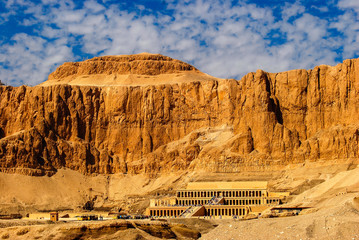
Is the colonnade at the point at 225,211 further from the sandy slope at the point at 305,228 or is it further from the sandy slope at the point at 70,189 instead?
the sandy slope at the point at 305,228

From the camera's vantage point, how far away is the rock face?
16738 centimetres

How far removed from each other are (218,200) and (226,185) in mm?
8834

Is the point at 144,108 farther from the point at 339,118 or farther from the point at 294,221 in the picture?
the point at 294,221

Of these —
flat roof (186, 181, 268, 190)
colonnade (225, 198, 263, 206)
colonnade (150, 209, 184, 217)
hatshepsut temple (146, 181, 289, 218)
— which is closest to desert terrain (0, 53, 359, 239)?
flat roof (186, 181, 268, 190)

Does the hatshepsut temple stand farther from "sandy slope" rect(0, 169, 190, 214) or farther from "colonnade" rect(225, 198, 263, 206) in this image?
"sandy slope" rect(0, 169, 190, 214)

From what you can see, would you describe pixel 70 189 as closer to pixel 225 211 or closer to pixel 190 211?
pixel 190 211

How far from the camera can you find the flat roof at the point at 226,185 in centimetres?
15588

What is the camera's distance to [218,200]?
150125 mm

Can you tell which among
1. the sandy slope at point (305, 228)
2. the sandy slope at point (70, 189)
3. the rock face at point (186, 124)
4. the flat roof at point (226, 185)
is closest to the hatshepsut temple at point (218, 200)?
the flat roof at point (226, 185)

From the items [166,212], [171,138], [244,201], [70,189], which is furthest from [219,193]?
[70,189]

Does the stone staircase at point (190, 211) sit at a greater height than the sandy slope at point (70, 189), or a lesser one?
lesser

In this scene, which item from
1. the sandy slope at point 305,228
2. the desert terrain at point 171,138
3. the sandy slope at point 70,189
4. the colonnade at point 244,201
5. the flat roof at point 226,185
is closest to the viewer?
the sandy slope at point 305,228

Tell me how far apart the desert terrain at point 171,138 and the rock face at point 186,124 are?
258mm

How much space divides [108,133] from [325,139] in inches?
2303
